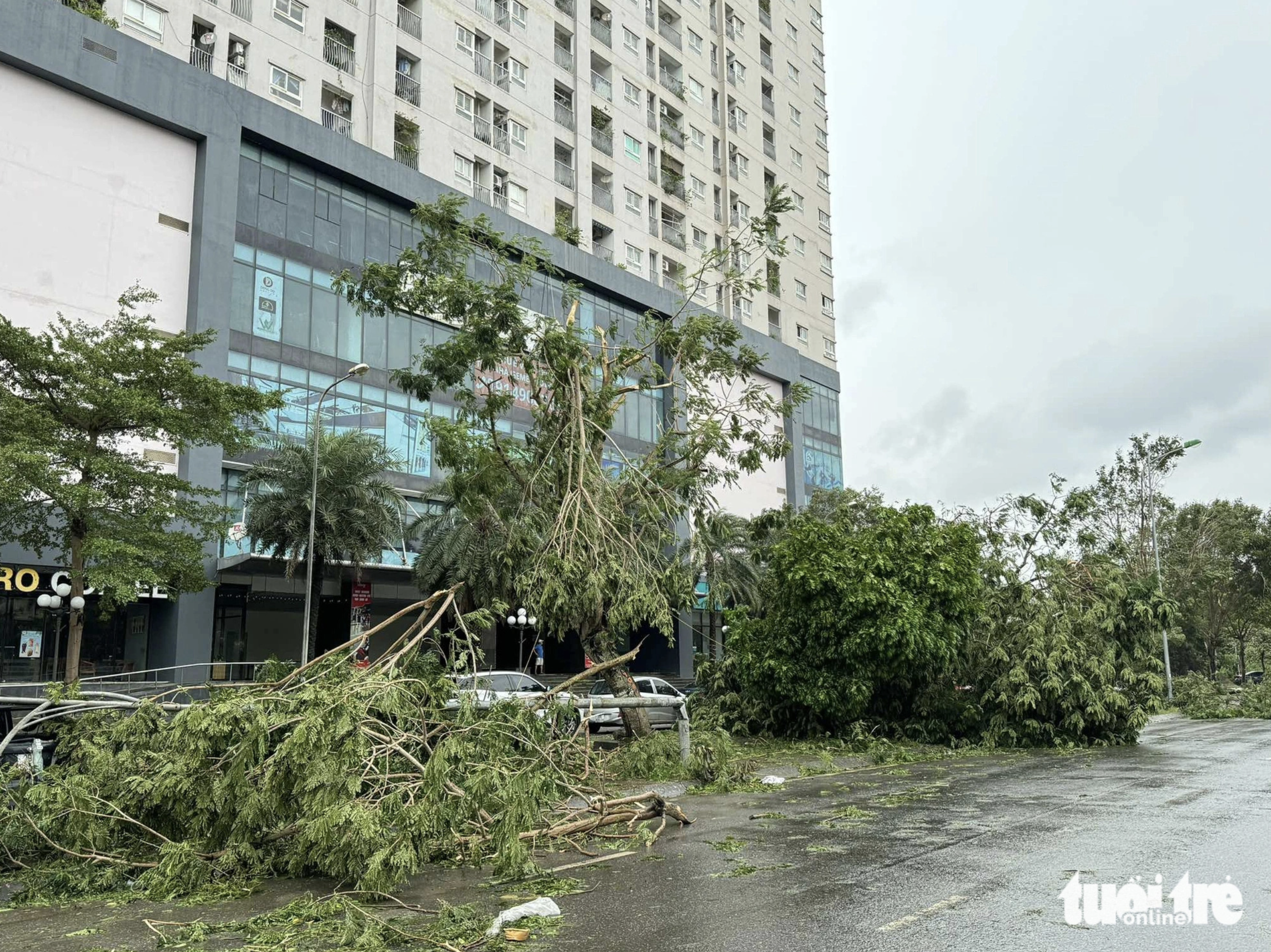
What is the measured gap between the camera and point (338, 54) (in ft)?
122

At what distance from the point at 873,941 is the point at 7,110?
1245 inches

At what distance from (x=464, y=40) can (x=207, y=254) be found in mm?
16686

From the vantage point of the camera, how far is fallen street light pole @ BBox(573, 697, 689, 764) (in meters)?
13.1

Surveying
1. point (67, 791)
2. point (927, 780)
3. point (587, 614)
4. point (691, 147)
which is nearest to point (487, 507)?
point (587, 614)

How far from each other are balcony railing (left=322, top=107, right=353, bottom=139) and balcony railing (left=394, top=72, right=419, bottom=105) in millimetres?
2536

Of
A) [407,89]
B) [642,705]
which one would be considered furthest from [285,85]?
[642,705]

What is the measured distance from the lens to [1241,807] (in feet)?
39.9

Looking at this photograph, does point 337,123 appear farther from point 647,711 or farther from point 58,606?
point 647,711

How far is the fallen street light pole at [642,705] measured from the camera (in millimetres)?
13077

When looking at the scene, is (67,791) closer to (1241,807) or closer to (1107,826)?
(1107,826)

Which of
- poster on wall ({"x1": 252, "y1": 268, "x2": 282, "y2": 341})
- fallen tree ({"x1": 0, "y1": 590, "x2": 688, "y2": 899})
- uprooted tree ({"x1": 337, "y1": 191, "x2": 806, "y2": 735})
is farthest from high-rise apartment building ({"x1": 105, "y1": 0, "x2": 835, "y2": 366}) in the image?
fallen tree ({"x1": 0, "y1": 590, "x2": 688, "y2": 899})

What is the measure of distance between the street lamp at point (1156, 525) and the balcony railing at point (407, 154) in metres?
30.3

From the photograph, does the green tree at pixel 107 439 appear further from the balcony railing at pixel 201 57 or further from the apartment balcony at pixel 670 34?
the apartment balcony at pixel 670 34

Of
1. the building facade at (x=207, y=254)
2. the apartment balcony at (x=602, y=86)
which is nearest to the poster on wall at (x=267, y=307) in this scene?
the building facade at (x=207, y=254)
